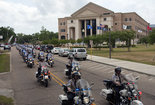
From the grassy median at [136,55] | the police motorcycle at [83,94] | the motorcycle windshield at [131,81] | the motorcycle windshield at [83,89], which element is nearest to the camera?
the police motorcycle at [83,94]

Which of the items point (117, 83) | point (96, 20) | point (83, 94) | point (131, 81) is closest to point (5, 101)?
point (83, 94)

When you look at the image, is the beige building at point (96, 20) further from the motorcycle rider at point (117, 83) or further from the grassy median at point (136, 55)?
the motorcycle rider at point (117, 83)

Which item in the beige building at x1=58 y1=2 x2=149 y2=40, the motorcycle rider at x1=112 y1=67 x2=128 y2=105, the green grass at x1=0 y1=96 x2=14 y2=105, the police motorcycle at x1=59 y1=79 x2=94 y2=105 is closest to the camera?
the police motorcycle at x1=59 y1=79 x2=94 y2=105

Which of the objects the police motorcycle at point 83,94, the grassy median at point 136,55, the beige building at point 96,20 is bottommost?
the grassy median at point 136,55

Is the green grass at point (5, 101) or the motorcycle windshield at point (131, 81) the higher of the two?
the motorcycle windshield at point (131, 81)

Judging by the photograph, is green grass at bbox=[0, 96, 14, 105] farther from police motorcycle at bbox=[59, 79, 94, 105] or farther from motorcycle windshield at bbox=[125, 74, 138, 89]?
motorcycle windshield at bbox=[125, 74, 138, 89]

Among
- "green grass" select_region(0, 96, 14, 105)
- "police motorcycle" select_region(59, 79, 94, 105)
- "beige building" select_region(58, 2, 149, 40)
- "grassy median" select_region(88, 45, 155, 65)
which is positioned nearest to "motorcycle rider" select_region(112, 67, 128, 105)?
"police motorcycle" select_region(59, 79, 94, 105)

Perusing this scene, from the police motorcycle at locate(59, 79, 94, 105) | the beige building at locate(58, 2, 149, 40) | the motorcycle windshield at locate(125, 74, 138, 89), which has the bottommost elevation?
the police motorcycle at locate(59, 79, 94, 105)

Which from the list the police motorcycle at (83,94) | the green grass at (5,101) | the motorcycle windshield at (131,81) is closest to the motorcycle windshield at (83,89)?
the police motorcycle at (83,94)

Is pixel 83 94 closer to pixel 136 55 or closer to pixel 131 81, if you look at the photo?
pixel 131 81

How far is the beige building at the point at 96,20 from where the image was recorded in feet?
292

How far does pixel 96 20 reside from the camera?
305ft

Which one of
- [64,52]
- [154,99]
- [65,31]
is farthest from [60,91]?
[65,31]

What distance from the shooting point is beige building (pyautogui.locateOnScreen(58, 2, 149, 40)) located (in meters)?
89.0
